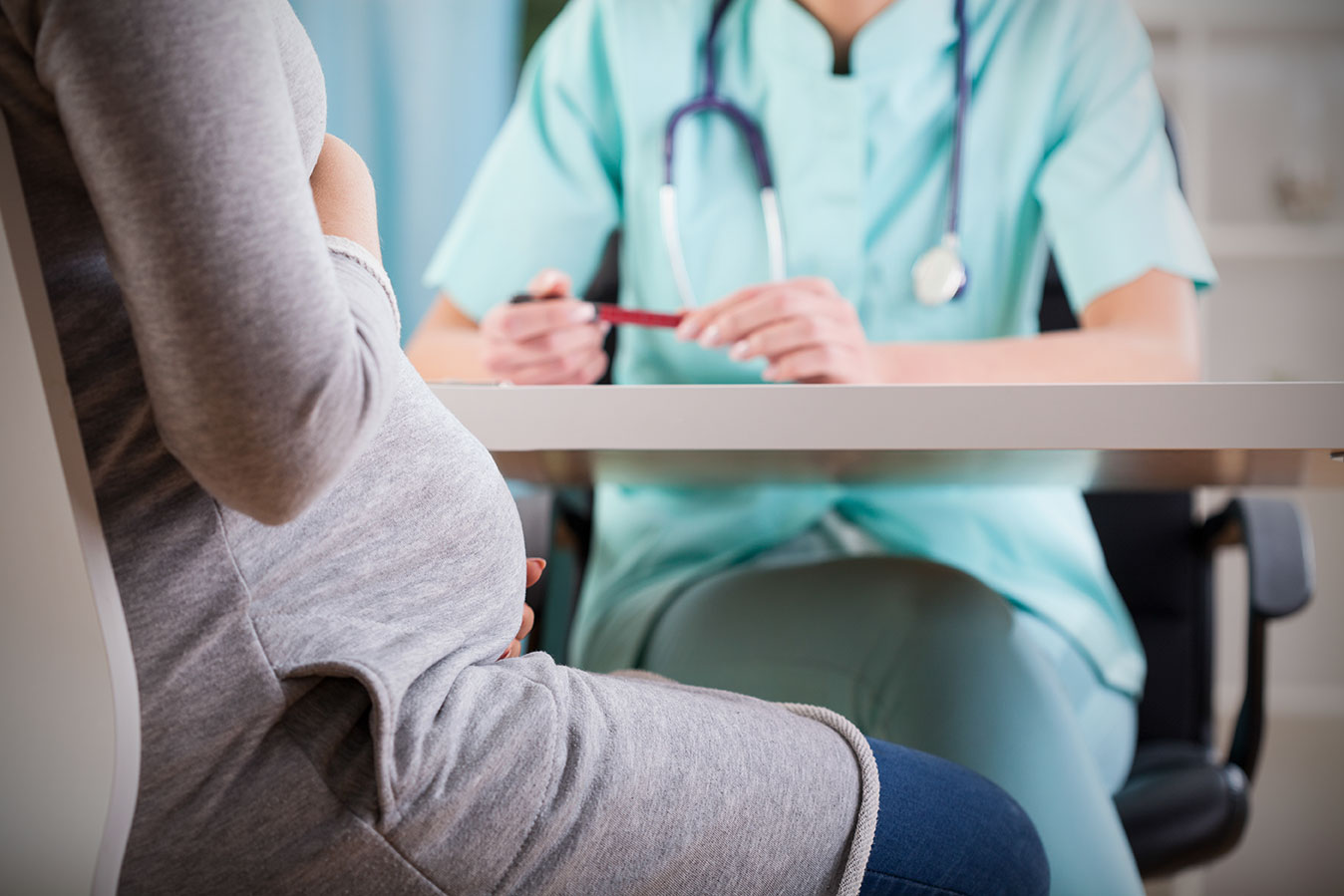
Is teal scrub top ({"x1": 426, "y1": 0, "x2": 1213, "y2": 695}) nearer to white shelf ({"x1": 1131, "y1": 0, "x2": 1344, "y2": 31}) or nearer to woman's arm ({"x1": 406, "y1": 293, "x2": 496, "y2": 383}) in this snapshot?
woman's arm ({"x1": 406, "y1": 293, "x2": 496, "y2": 383})

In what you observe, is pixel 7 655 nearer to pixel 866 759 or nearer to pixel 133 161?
pixel 133 161

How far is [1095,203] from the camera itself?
0.96 m

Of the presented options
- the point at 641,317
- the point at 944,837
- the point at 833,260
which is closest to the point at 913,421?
the point at 944,837

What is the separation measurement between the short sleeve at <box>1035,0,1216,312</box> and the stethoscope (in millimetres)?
94

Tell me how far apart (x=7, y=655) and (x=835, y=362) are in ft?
1.69

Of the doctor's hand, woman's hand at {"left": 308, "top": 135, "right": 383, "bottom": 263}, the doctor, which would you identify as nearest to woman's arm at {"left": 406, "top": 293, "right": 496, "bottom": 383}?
the doctor

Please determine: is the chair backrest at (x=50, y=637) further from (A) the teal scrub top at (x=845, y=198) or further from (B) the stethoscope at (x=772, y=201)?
(B) the stethoscope at (x=772, y=201)

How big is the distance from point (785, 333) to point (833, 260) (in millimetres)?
298

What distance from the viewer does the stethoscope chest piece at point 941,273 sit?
957 mm

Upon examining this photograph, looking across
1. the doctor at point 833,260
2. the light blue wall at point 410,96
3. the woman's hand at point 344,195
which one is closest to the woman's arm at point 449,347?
the doctor at point 833,260

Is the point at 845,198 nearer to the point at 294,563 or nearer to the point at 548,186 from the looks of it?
the point at 548,186

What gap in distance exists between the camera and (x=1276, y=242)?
198 cm

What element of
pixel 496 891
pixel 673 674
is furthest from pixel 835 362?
pixel 496 891

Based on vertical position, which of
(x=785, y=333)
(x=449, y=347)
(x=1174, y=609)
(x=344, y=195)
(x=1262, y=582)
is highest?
(x=344, y=195)
